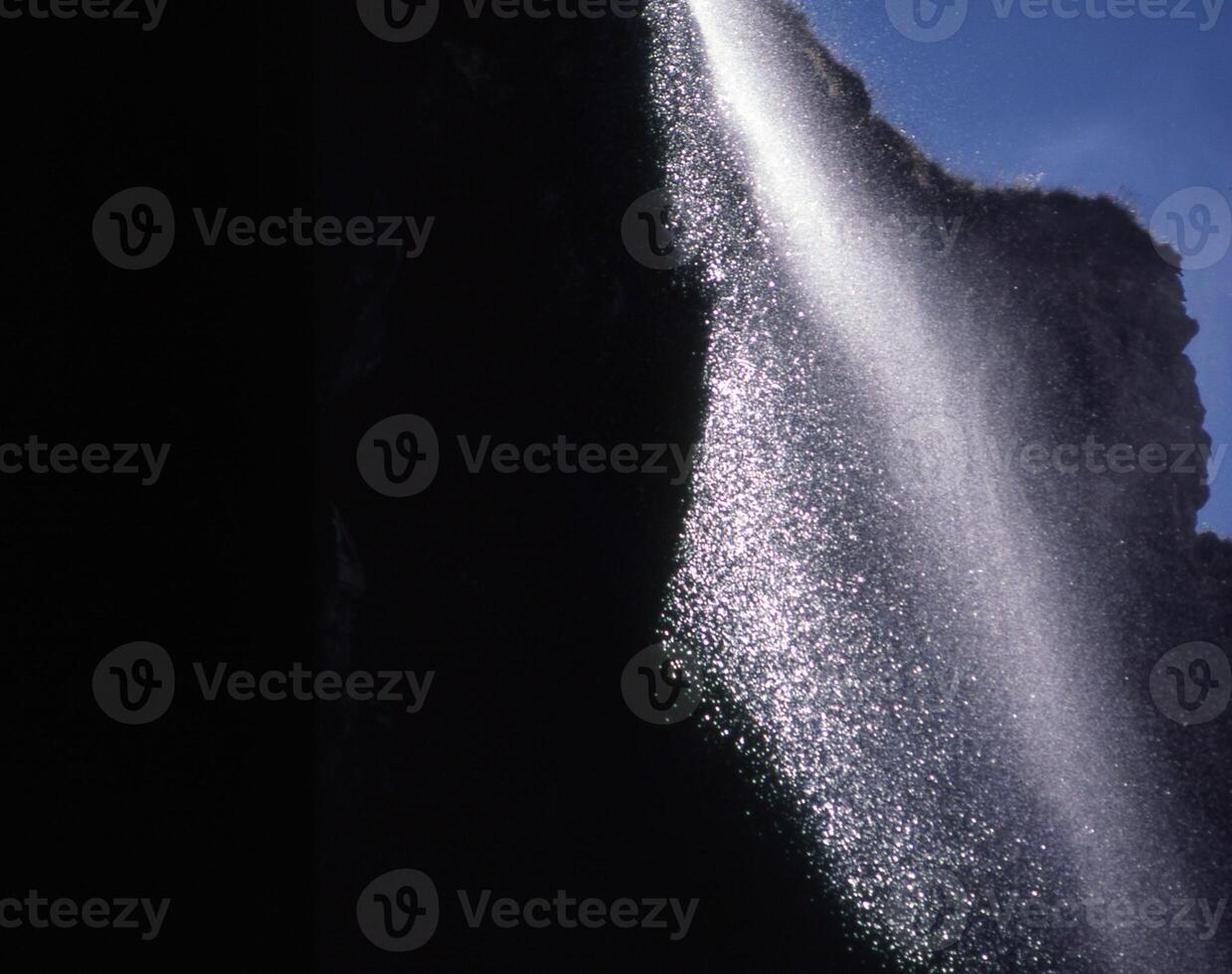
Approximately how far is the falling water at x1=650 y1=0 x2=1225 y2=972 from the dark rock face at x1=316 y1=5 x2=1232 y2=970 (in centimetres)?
20

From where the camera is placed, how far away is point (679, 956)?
416 centimetres

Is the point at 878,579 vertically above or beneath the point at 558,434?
beneath

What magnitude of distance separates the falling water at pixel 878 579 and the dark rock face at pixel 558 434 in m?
0.20

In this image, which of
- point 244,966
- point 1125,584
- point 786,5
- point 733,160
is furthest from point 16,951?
point 786,5

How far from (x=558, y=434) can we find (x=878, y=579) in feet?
6.11

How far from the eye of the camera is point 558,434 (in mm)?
4855

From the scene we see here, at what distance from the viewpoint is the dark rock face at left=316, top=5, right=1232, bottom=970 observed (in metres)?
4.19

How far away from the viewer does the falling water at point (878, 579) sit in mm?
4293

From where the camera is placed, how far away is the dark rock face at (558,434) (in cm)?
419

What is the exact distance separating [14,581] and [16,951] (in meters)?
1.21

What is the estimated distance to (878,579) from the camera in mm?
4664

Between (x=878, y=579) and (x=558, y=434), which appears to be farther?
(x=558, y=434)

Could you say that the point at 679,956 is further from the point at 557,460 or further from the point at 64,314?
the point at 64,314

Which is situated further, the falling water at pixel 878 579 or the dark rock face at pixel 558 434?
the falling water at pixel 878 579
